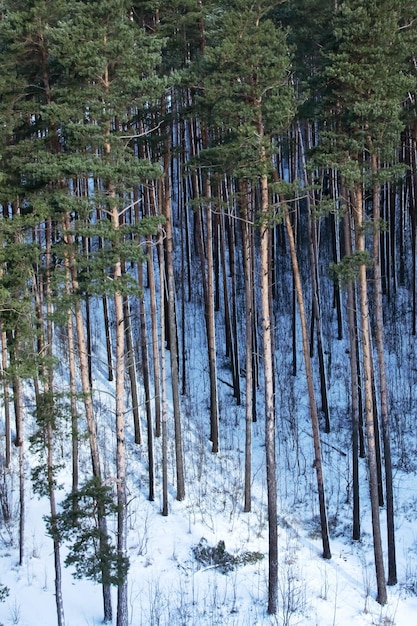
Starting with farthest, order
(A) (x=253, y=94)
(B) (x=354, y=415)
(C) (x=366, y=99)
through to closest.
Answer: (B) (x=354, y=415) < (C) (x=366, y=99) < (A) (x=253, y=94)

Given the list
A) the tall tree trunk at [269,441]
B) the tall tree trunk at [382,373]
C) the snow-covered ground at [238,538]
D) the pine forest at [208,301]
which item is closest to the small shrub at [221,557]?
the pine forest at [208,301]

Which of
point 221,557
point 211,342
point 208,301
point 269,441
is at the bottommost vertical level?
point 221,557

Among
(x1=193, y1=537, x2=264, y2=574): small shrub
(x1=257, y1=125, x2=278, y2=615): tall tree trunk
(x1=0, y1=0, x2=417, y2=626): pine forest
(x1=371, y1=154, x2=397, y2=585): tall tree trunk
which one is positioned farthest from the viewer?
(x1=193, y1=537, x2=264, y2=574): small shrub

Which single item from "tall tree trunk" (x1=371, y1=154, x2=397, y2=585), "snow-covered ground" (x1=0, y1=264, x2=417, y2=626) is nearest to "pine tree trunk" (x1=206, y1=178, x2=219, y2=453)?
"snow-covered ground" (x1=0, y1=264, x2=417, y2=626)

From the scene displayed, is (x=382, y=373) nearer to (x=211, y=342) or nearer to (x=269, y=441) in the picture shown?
(x=269, y=441)

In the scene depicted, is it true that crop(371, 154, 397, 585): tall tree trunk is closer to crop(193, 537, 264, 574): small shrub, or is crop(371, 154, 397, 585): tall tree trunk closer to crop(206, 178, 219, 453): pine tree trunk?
crop(193, 537, 264, 574): small shrub

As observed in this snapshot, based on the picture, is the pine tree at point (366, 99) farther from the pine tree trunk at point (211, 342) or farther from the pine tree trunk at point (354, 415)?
the pine tree trunk at point (211, 342)

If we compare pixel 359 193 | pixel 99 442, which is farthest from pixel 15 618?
pixel 359 193

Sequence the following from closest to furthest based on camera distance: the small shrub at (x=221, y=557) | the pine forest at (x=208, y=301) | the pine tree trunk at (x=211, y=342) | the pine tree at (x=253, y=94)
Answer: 1. the pine forest at (x=208, y=301)
2. the pine tree at (x=253, y=94)
3. the small shrub at (x=221, y=557)
4. the pine tree trunk at (x=211, y=342)

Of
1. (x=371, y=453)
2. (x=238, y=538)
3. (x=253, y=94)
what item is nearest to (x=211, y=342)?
(x=238, y=538)

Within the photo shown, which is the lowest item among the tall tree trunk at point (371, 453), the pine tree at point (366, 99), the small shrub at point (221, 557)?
the small shrub at point (221, 557)

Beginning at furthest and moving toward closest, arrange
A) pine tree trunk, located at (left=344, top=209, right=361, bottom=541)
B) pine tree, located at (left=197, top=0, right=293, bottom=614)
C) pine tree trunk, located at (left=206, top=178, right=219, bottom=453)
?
pine tree trunk, located at (left=206, top=178, right=219, bottom=453) → pine tree trunk, located at (left=344, top=209, right=361, bottom=541) → pine tree, located at (left=197, top=0, right=293, bottom=614)

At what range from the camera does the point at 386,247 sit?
80.7 feet

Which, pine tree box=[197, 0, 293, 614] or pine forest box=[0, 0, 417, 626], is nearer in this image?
pine forest box=[0, 0, 417, 626]
